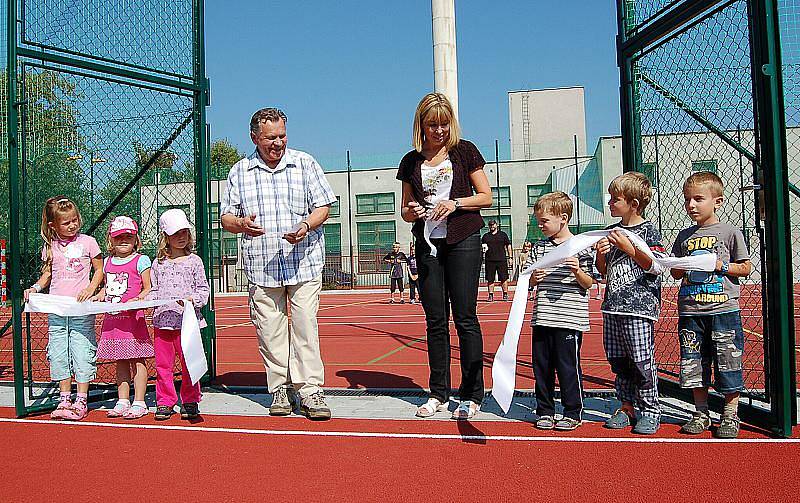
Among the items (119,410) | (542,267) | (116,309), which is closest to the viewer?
(542,267)

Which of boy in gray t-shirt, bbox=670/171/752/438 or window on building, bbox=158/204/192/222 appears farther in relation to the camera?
window on building, bbox=158/204/192/222

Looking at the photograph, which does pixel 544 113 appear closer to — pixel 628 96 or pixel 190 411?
pixel 628 96

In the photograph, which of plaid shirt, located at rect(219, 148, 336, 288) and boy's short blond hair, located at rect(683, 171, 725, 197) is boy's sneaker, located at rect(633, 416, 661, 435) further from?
plaid shirt, located at rect(219, 148, 336, 288)

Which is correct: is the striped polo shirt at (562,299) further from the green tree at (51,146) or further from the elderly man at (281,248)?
the green tree at (51,146)

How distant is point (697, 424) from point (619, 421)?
0.46 m

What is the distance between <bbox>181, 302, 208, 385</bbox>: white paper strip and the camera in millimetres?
5465

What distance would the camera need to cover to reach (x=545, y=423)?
496 centimetres

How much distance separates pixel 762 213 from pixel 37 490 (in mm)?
4275

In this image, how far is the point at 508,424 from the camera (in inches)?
202

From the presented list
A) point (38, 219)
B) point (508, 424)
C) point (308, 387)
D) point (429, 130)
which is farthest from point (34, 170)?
point (508, 424)

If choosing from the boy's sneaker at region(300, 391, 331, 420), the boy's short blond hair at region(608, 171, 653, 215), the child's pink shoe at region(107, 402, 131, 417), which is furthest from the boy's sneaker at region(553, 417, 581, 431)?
the child's pink shoe at region(107, 402, 131, 417)

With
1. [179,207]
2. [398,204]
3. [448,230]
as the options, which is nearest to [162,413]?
[179,207]

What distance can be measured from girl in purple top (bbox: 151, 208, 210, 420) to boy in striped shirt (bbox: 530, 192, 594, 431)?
8.03ft

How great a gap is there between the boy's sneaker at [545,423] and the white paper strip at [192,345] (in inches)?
90.9
